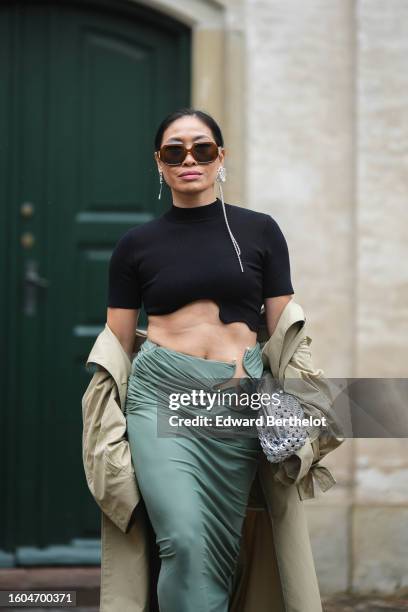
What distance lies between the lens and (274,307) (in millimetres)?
3643

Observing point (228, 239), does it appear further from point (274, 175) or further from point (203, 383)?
point (274, 175)

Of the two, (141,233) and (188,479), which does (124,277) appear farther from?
(188,479)

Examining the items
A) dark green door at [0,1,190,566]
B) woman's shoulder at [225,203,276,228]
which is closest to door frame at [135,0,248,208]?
dark green door at [0,1,190,566]

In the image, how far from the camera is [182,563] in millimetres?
3305

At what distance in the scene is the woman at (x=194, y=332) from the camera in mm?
3352

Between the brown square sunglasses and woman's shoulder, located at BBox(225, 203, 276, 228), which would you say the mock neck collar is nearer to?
woman's shoulder, located at BBox(225, 203, 276, 228)

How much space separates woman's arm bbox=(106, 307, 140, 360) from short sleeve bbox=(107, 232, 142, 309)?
2 cm

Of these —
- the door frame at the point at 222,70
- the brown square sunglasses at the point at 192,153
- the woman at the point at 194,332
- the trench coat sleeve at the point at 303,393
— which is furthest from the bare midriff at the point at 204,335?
the door frame at the point at 222,70

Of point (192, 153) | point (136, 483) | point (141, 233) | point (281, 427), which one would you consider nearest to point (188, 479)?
point (136, 483)

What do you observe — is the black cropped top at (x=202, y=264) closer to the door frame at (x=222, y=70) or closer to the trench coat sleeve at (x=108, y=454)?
the trench coat sleeve at (x=108, y=454)

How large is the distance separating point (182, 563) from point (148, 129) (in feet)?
9.29

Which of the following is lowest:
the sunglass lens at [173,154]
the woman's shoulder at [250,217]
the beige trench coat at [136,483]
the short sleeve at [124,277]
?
the beige trench coat at [136,483]

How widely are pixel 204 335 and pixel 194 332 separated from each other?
33 mm

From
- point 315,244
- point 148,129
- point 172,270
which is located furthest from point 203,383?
point 148,129
